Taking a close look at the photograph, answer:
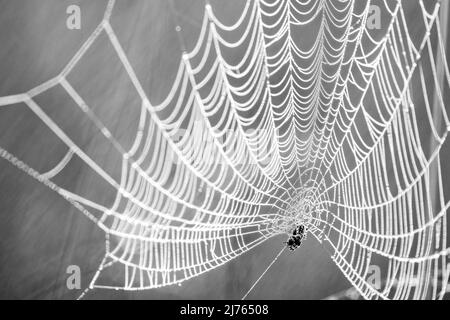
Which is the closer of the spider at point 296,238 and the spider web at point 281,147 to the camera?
the spider web at point 281,147

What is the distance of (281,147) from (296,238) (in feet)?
1.06

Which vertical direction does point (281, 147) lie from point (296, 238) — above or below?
above

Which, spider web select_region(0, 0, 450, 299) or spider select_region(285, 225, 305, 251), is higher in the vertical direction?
spider web select_region(0, 0, 450, 299)

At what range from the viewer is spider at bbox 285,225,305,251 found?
1.58 m

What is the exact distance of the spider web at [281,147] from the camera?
1.42 metres

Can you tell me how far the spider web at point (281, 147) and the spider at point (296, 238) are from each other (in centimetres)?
7

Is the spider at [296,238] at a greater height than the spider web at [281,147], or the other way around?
the spider web at [281,147]

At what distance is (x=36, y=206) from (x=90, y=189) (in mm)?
128

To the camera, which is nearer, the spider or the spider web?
A: the spider web

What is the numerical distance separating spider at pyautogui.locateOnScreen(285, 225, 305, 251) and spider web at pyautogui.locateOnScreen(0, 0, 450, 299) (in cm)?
7

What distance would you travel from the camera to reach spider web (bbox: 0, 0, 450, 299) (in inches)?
55.7

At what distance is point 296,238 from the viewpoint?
1.58 m
